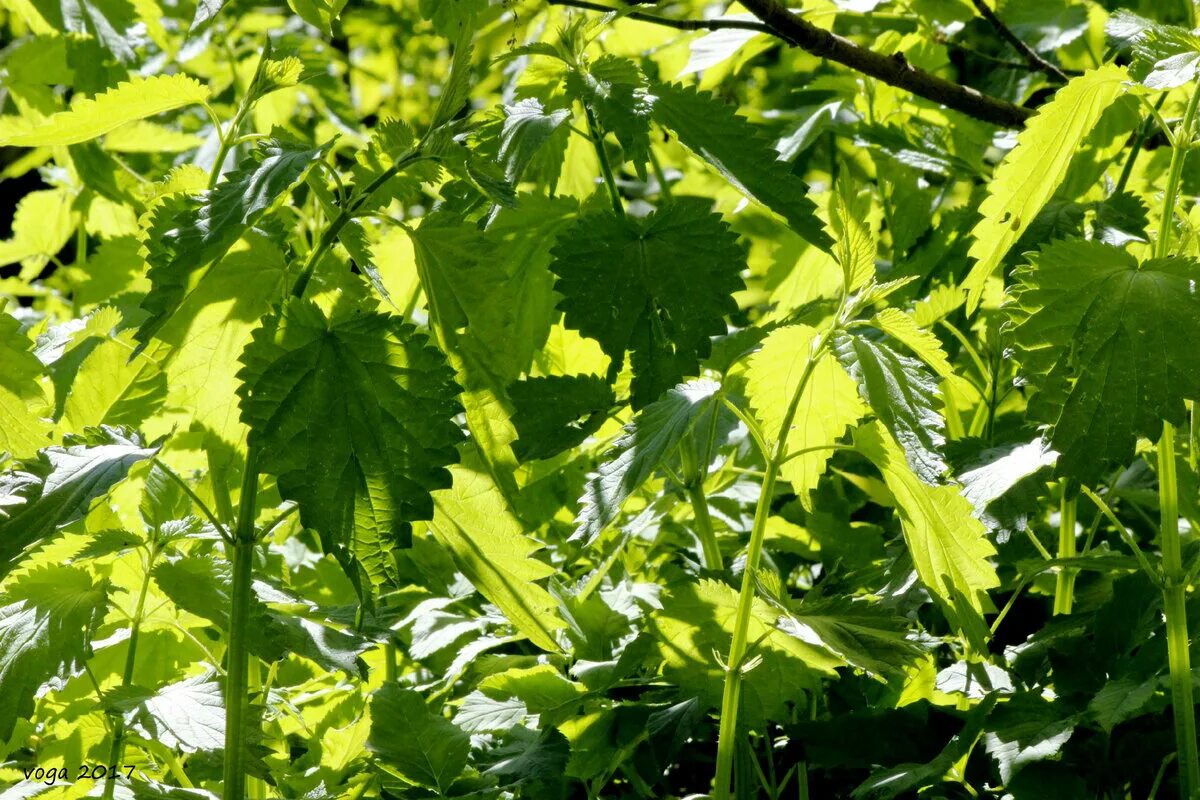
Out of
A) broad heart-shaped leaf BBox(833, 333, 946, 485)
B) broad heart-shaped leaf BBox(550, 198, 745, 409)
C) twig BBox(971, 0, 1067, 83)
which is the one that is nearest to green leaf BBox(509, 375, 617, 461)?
broad heart-shaped leaf BBox(550, 198, 745, 409)

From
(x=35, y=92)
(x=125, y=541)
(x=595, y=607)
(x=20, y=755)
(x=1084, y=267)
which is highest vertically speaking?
(x=35, y=92)

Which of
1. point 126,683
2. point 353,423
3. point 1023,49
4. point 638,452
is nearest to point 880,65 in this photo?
point 1023,49

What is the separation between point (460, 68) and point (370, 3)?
2.89 meters

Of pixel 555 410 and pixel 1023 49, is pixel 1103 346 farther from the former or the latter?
pixel 1023 49

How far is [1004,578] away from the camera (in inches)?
46.4

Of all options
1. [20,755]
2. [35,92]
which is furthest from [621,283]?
[35,92]

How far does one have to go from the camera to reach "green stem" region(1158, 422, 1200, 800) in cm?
80

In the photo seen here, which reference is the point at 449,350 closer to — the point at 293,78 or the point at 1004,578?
the point at 293,78

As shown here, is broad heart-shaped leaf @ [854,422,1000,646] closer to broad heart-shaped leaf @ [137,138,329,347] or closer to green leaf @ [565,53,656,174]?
green leaf @ [565,53,656,174]

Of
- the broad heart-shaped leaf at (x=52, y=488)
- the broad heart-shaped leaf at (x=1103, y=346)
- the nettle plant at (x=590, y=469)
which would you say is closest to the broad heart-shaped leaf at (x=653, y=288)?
the nettle plant at (x=590, y=469)

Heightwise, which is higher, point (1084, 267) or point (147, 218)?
point (147, 218)

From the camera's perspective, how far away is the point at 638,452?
0.81 m

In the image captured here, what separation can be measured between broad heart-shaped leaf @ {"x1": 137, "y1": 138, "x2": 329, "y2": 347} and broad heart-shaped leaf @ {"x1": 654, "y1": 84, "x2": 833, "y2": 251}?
27 centimetres

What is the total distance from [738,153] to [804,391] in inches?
7.2
